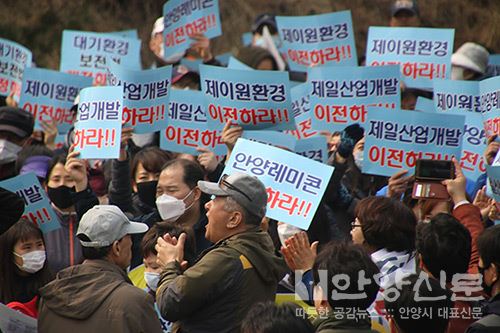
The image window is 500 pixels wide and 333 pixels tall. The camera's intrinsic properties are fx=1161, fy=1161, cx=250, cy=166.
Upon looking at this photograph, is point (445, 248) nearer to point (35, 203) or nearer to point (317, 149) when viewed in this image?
point (317, 149)

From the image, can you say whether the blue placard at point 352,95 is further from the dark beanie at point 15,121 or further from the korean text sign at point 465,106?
the dark beanie at point 15,121

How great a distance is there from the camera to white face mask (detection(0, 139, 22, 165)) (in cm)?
906

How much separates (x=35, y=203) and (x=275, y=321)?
322cm

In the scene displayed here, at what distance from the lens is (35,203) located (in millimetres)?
7715

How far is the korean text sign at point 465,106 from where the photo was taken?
854 cm

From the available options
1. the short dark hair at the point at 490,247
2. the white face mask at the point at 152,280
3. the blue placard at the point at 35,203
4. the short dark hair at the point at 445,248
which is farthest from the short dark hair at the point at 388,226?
the blue placard at the point at 35,203

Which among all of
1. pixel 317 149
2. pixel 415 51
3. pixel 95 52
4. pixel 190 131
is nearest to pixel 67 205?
pixel 190 131

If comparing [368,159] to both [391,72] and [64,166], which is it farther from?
[64,166]

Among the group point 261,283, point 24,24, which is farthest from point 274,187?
point 24,24

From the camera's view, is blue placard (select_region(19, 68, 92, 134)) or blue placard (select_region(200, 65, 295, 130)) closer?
blue placard (select_region(200, 65, 295, 130))

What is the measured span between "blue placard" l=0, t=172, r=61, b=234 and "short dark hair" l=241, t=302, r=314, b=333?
9.87ft

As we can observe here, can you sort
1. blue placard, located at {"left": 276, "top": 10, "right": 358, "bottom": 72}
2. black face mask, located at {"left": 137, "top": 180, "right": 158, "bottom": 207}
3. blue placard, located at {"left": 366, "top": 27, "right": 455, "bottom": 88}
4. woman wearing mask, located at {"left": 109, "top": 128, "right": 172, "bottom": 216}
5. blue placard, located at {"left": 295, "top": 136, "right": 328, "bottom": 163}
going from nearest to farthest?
woman wearing mask, located at {"left": 109, "top": 128, "right": 172, "bottom": 216} → black face mask, located at {"left": 137, "top": 180, "right": 158, "bottom": 207} → blue placard, located at {"left": 295, "top": 136, "right": 328, "bottom": 163} → blue placard, located at {"left": 366, "top": 27, "right": 455, "bottom": 88} → blue placard, located at {"left": 276, "top": 10, "right": 358, "bottom": 72}

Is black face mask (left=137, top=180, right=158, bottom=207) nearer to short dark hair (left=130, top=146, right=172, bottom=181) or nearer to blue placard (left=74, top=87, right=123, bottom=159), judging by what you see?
short dark hair (left=130, top=146, right=172, bottom=181)

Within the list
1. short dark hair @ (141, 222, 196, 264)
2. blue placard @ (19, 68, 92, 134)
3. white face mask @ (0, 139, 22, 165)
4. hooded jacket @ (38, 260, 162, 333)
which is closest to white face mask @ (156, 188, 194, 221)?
short dark hair @ (141, 222, 196, 264)
